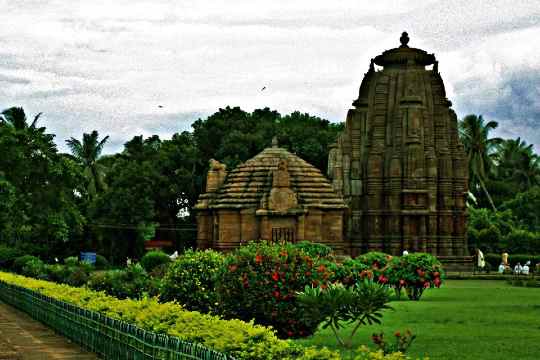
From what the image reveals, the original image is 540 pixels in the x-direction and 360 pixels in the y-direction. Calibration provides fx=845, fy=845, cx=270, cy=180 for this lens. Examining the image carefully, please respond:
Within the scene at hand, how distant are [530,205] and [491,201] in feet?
20.1

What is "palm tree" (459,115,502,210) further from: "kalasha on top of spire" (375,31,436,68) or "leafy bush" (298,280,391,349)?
"leafy bush" (298,280,391,349)

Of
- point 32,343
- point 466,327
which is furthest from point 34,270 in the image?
point 466,327

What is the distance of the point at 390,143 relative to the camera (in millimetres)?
47125

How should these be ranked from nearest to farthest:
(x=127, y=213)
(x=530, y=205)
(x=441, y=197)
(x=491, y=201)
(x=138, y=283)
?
(x=138, y=283) → (x=441, y=197) → (x=127, y=213) → (x=530, y=205) → (x=491, y=201)

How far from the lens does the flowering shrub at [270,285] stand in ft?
53.6

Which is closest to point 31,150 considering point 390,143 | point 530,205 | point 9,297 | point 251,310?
point 9,297

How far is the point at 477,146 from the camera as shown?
262 feet

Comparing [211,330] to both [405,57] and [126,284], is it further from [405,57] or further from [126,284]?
[405,57]

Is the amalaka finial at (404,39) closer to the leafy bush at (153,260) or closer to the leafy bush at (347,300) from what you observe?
the leafy bush at (153,260)

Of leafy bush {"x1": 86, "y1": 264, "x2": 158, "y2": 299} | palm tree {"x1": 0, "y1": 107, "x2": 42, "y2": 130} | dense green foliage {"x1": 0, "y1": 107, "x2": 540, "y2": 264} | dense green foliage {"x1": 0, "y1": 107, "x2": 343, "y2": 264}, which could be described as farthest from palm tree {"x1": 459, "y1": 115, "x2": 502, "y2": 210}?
leafy bush {"x1": 86, "y1": 264, "x2": 158, "y2": 299}

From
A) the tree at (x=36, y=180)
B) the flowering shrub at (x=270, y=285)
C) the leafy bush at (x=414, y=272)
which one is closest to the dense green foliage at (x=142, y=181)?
the tree at (x=36, y=180)

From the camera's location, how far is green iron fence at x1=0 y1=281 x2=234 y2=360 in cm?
877

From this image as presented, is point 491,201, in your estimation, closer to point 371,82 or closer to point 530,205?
point 530,205

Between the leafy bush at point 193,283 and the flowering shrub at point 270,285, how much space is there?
6.36 ft
